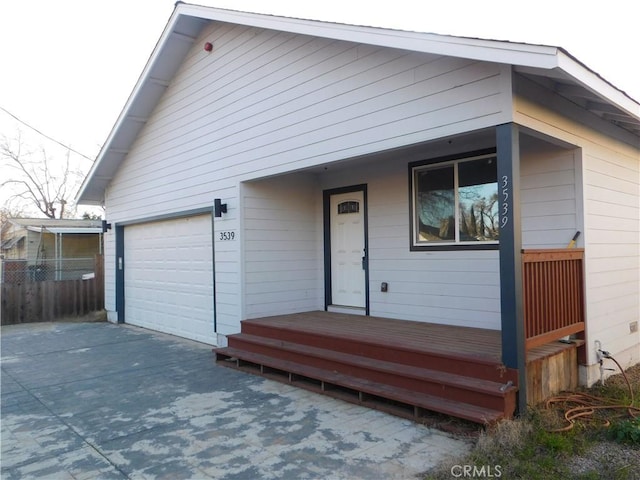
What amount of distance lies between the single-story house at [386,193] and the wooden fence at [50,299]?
4.25 meters

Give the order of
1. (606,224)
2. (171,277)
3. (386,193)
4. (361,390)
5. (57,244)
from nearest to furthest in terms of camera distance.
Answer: (361,390)
(606,224)
(386,193)
(171,277)
(57,244)

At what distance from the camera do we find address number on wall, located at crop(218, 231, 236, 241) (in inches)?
286

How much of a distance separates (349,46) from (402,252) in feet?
9.18

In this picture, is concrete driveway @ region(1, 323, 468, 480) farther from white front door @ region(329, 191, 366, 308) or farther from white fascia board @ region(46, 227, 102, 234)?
white fascia board @ region(46, 227, 102, 234)

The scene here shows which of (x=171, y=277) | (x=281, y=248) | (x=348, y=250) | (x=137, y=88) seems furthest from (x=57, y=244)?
(x=348, y=250)

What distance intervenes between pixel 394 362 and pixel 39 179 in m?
34.6

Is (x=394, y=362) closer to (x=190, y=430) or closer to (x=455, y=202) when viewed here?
(x=190, y=430)

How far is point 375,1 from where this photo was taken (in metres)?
9.77

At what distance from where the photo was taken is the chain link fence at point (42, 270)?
14427 mm

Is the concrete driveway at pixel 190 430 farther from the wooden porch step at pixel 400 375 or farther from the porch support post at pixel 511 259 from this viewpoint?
the porch support post at pixel 511 259

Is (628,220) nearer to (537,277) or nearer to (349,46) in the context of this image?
(537,277)

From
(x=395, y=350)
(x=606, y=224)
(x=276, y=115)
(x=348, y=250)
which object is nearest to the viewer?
(x=395, y=350)

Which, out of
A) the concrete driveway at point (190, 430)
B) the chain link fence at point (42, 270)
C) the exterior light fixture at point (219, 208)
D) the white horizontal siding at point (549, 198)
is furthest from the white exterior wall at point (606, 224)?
the chain link fence at point (42, 270)

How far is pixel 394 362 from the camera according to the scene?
4766 mm
